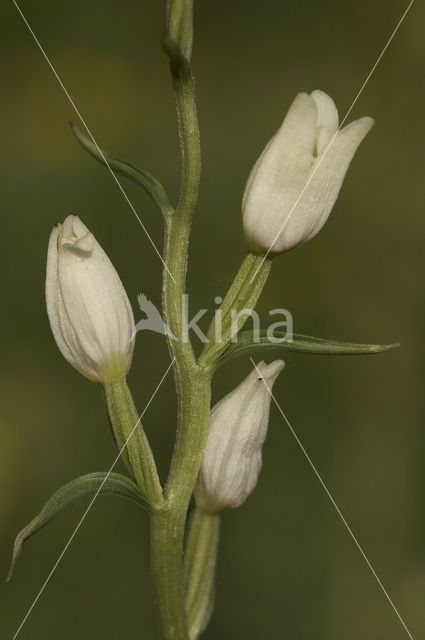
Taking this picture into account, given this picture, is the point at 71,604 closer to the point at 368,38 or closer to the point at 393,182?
the point at 393,182

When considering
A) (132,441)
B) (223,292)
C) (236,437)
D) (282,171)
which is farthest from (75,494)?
(223,292)

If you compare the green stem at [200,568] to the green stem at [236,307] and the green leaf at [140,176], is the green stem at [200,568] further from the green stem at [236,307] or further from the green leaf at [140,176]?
the green leaf at [140,176]

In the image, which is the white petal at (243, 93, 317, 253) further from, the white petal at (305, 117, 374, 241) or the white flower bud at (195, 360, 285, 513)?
the white flower bud at (195, 360, 285, 513)

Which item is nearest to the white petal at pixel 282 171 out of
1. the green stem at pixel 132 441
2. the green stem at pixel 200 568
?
the green stem at pixel 132 441

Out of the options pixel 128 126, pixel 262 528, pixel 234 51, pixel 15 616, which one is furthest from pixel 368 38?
pixel 15 616

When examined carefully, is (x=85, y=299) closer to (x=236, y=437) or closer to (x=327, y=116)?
(x=236, y=437)

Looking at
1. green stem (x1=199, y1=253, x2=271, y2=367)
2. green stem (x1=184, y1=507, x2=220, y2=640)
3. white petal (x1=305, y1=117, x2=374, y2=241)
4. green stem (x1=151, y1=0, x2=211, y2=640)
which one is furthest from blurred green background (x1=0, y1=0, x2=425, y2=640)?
white petal (x1=305, y1=117, x2=374, y2=241)
